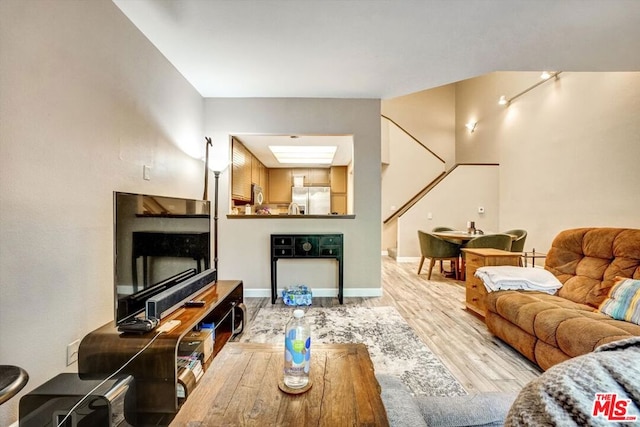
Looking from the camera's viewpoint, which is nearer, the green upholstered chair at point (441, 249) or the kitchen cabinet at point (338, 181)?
the green upholstered chair at point (441, 249)

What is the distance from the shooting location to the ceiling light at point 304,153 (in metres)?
4.66

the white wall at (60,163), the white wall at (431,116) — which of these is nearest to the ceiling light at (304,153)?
the white wall at (60,163)

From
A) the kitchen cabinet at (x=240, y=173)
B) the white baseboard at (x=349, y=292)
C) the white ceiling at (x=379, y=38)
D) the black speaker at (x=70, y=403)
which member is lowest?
the white baseboard at (x=349, y=292)

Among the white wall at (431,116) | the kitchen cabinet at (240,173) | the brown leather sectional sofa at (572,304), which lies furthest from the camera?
the white wall at (431,116)

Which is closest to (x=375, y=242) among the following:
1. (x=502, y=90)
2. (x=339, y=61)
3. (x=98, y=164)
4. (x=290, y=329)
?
(x=339, y=61)

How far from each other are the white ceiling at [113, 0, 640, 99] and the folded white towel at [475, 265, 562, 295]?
6.61 ft

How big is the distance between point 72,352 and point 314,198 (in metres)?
5.17

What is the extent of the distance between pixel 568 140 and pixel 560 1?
Result: 3.22 m

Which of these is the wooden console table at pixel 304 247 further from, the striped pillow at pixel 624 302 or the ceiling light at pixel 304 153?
the striped pillow at pixel 624 302

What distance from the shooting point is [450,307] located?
329 cm

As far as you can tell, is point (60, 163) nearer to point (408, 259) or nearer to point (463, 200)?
point (408, 259)
